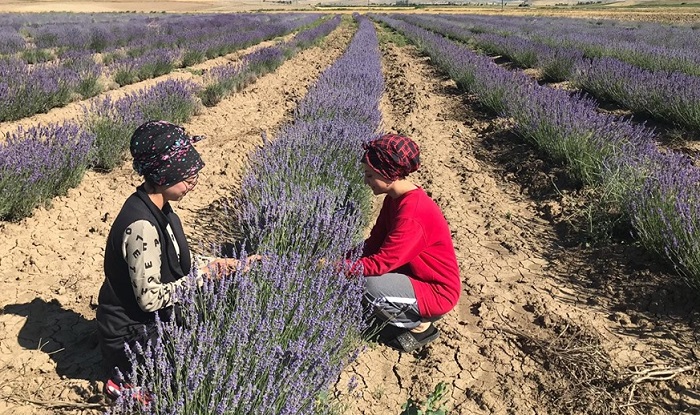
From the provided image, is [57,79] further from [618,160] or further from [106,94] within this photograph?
[618,160]

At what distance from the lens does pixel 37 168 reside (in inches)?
144

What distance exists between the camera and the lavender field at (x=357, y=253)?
181cm

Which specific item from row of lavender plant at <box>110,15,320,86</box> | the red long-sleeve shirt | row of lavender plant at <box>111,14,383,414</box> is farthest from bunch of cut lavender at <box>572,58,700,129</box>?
row of lavender plant at <box>110,15,320,86</box>

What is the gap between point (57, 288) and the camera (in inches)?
114

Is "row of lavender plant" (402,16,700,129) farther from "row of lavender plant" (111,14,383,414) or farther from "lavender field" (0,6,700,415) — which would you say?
"row of lavender plant" (111,14,383,414)

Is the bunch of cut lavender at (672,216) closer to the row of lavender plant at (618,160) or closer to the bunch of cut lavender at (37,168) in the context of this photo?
the row of lavender plant at (618,160)

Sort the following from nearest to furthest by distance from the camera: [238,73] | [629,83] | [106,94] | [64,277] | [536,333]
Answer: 1. [536,333]
2. [64,277]
3. [629,83]
4. [106,94]
5. [238,73]

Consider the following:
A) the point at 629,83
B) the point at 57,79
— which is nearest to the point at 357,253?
the point at 629,83

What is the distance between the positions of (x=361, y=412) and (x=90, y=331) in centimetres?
153

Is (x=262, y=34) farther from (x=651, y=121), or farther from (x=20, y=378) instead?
(x=20, y=378)

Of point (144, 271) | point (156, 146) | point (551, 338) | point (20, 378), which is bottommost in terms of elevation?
point (551, 338)

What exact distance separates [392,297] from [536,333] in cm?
96

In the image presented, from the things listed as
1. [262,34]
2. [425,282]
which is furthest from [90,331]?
[262,34]

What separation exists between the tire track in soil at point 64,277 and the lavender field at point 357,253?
0.01m
